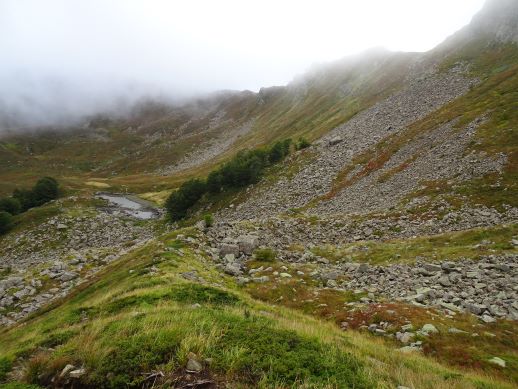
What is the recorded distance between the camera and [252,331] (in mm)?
10125

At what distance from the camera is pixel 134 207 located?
318 feet

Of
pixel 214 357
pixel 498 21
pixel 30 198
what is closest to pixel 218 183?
pixel 30 198

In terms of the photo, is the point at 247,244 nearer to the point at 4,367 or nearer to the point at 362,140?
the point at 4,367

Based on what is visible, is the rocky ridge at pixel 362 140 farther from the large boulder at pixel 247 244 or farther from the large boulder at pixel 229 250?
the large boulder at pixel 229 250

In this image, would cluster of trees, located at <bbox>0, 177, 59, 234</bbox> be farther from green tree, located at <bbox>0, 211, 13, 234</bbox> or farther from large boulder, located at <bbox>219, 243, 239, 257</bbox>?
large boulder, located at <bbox>219, 243, 239, 257</bbox>

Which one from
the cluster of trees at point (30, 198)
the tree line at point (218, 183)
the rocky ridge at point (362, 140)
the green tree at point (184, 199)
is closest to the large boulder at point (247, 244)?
the rocky ridge at point (362, 140)

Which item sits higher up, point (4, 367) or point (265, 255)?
point (4, 367)

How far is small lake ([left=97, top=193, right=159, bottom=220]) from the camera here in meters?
86.3

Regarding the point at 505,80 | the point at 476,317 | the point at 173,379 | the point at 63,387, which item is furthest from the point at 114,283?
the point at 505,80

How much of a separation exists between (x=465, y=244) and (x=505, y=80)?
201 ft

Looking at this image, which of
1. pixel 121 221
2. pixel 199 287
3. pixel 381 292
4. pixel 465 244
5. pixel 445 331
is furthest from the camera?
pixel 121 221

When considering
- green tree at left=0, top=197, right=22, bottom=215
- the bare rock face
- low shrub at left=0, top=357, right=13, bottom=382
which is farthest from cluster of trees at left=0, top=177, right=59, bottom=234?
the bare rock face

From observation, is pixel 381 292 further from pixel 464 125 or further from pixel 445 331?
pixel 464 125

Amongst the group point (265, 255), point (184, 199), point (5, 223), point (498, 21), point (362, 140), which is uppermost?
point (498, 21)
